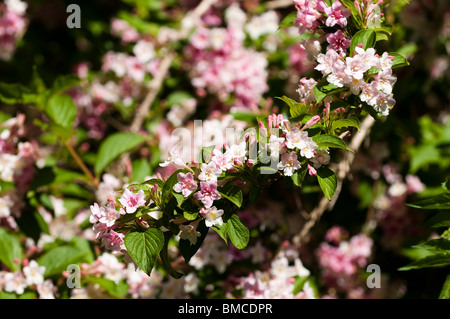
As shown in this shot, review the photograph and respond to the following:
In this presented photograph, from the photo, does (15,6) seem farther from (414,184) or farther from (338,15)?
(414,184)

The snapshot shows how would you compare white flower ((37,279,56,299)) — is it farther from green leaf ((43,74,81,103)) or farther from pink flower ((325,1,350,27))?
pink flower ((325,1,350,27))

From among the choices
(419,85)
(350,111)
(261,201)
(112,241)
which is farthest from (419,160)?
(112,241)

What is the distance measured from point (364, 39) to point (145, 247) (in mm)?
1063

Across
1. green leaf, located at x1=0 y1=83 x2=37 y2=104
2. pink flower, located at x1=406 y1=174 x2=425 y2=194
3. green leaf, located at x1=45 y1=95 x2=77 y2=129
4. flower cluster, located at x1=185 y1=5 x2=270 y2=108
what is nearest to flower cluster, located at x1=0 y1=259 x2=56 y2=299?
green leaf, located at x1=45 y1=95 x2=77 y2=129

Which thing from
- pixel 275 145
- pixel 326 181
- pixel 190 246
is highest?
pixel 275 145

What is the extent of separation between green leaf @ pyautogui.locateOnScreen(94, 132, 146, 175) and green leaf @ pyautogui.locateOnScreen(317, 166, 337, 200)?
132 centimetres

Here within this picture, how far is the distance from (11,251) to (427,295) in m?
2.44

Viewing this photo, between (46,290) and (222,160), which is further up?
(222,160)

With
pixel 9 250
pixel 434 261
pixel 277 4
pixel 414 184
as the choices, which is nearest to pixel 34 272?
pixel 9 250

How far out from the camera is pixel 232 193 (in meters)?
1.85

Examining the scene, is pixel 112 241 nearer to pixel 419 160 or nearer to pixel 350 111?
pixel 350 111

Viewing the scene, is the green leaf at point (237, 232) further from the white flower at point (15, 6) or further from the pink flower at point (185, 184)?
the white flower at point (15, 6)

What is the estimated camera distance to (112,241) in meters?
1.85

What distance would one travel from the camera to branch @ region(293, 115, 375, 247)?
2648mm
